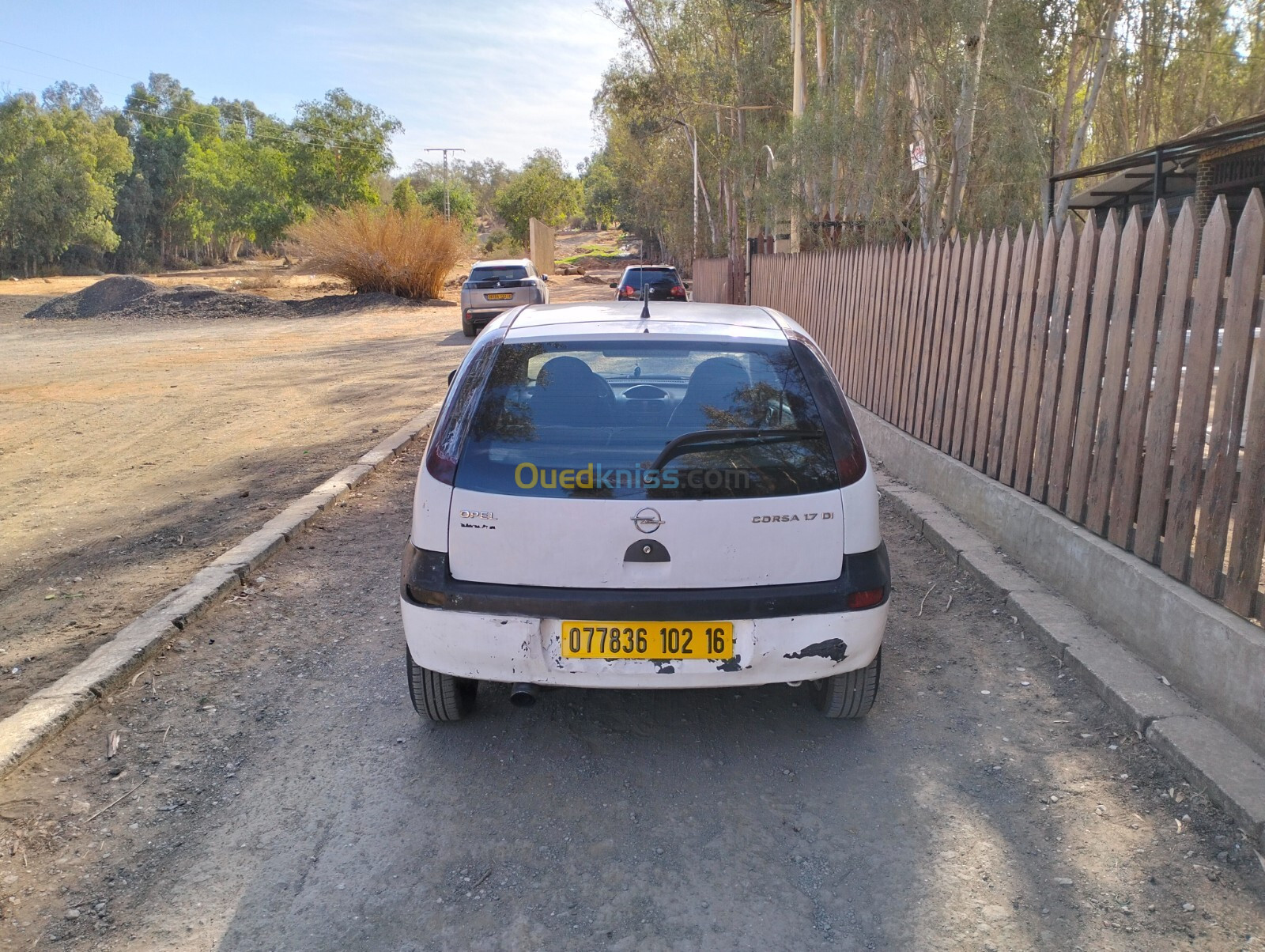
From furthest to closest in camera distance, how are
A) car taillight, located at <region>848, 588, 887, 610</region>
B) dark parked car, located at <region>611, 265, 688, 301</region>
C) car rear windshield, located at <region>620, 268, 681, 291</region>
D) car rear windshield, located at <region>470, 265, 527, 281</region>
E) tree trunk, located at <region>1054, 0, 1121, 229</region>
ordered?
car rear windshield, located at <region>470, 265, 527, 281</region> → car rear windshield, located at <region>620, 268, 681, 291</region> → dark parked car, located at <region>611, 265, 688, 301</region> → tree trunk, located at <region>1054, 0, 1121, 229</region> → car taillight, located at <region>848, 588, 887, 610</region>

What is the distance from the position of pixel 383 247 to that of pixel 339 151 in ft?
75.0

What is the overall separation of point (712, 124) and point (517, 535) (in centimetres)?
4100

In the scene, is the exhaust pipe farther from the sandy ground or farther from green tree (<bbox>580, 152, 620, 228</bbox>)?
green tree (<bbox>580, 152, 620, 228</bbox>)

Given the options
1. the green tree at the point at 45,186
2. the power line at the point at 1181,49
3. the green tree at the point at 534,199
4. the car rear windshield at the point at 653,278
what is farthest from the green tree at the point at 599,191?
the power line at the point at 1181,49

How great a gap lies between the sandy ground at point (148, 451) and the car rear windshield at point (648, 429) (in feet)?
8.06

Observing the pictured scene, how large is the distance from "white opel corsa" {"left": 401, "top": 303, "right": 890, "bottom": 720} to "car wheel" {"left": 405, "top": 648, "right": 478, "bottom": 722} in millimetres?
178

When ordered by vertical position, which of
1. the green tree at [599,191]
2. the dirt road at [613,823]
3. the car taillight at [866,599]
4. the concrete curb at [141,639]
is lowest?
the dirt road at [613,823]

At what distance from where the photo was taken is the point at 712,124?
41000mm

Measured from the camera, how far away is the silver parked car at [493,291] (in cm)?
2234

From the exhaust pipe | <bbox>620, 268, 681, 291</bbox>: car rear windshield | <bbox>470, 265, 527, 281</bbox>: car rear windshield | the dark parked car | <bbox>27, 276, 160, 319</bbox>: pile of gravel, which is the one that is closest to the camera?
the exhaust pipe

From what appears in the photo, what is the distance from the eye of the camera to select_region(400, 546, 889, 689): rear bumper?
3143 mm

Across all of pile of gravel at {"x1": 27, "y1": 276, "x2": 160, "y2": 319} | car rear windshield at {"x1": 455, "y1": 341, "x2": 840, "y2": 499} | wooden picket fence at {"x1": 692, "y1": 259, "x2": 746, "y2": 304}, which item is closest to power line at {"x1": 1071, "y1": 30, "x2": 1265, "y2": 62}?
wooden picket fence at {"x1": 692, "y1": 259, "x2": 746, "y2": 304}

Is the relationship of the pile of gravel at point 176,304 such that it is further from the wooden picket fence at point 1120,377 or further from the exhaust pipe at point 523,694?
the exhaust pipe at point 523,694

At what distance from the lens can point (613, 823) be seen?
122 inches
